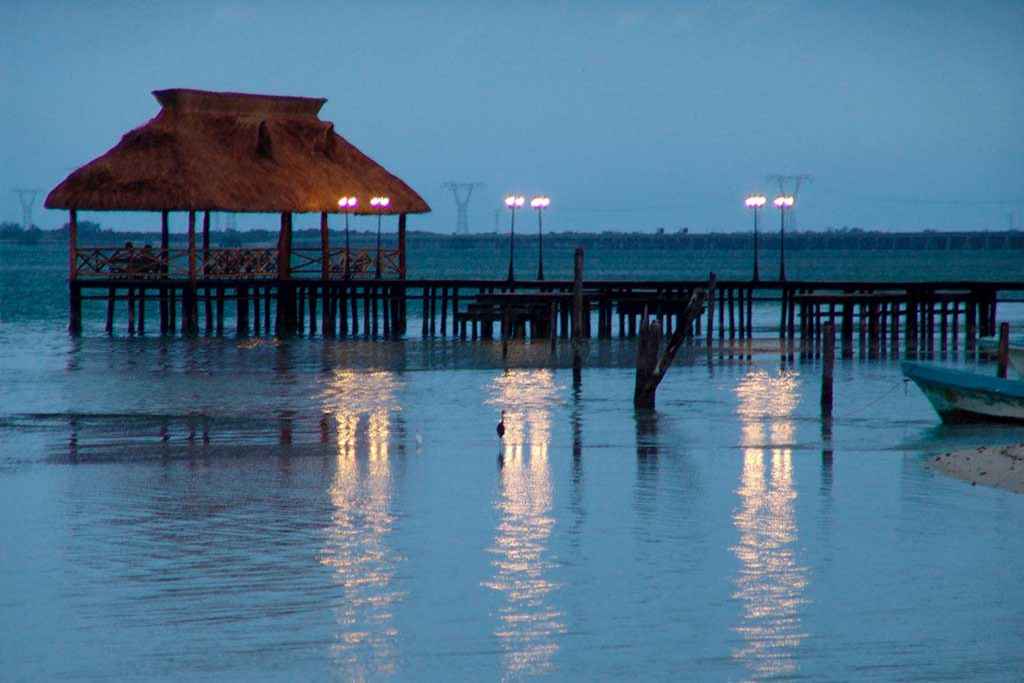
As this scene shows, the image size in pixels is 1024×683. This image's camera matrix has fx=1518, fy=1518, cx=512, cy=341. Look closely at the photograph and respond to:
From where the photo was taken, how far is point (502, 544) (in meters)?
12.3

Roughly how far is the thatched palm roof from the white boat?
2438 cm

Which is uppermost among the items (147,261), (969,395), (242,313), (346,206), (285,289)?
(346,206)

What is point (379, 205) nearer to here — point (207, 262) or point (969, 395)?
point (207, 262)

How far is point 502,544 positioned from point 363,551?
1.15 meters

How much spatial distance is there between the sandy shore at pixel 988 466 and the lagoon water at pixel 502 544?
10.2 inches

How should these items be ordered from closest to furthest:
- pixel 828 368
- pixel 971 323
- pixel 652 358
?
pixel 828 368
pixel 652 358
pixel 971 323

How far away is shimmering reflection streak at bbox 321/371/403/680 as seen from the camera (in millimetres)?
9312

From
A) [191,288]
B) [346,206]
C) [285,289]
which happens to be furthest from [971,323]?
[191,288]

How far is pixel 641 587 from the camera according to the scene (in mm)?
10883

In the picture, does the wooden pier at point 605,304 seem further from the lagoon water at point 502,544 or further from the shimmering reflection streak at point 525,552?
the shimmering reflection streak at point 525,552

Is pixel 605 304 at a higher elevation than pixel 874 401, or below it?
higher

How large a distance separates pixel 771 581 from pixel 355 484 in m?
5.51

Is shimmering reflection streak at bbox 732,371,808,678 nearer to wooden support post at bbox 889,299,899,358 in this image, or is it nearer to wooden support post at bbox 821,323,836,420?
wooden support post at bbox 821,323,836,420

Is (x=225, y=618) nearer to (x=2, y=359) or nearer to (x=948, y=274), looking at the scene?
(x=2, y=359)
